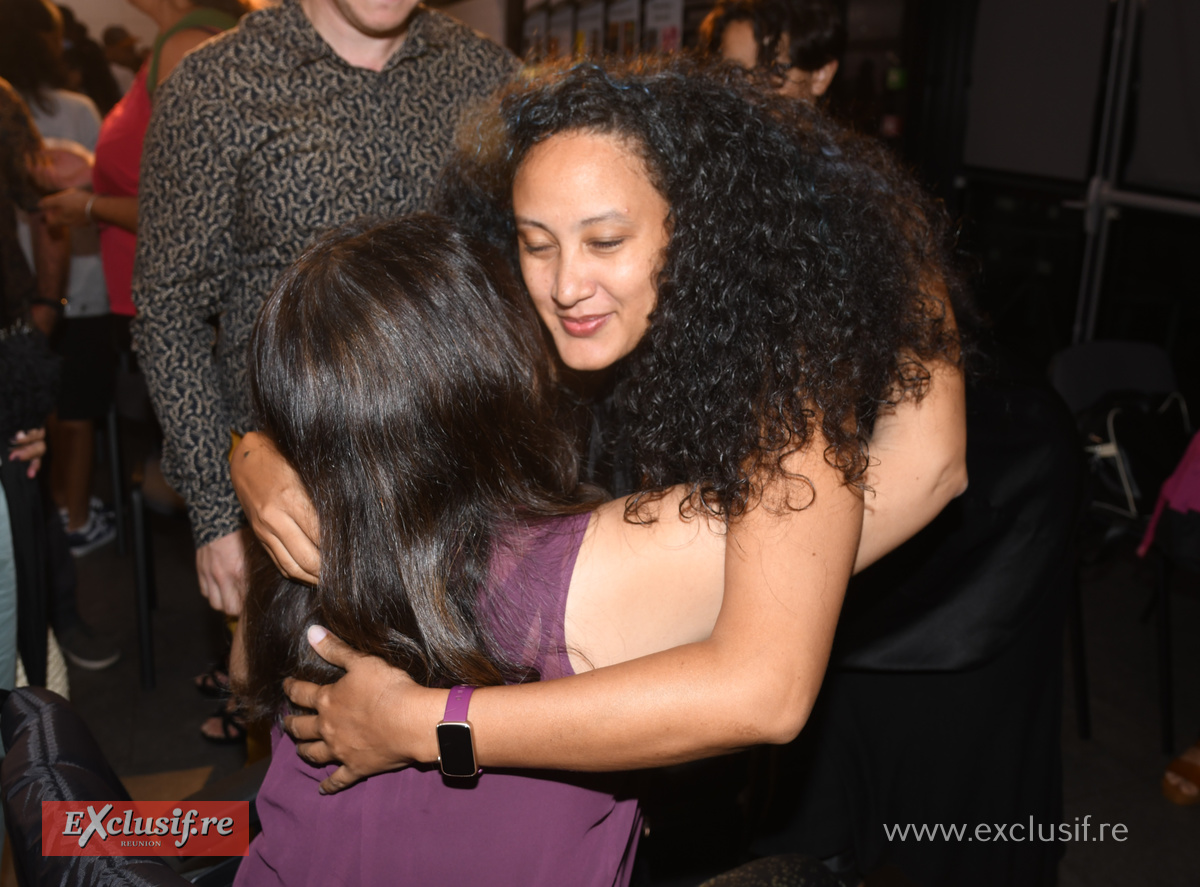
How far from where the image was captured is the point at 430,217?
1.14m

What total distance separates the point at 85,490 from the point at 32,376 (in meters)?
2.14

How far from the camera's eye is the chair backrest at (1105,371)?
283cm

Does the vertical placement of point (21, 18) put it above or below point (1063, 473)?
above

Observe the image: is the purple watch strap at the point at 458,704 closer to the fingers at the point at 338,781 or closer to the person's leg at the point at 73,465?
the fingers at the point at 338,781

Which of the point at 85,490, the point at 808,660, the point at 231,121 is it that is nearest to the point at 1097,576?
the point at 808,660

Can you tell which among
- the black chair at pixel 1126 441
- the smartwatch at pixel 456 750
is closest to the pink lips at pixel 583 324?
the smartwatch at pixel 456 750

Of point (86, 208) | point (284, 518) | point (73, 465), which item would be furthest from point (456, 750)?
point (73, 465)

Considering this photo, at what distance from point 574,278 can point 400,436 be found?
334 millimetres

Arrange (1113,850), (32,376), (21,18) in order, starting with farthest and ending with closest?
(21,18) → (1113,850) → (32,376)

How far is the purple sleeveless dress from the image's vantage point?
91 centimetres

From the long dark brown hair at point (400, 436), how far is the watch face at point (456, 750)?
7 cm

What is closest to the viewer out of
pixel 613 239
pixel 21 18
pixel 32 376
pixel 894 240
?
pixel 613 239

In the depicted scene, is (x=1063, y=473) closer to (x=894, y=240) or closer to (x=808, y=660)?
(x=894, y=240)

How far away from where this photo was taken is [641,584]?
3.05ft
